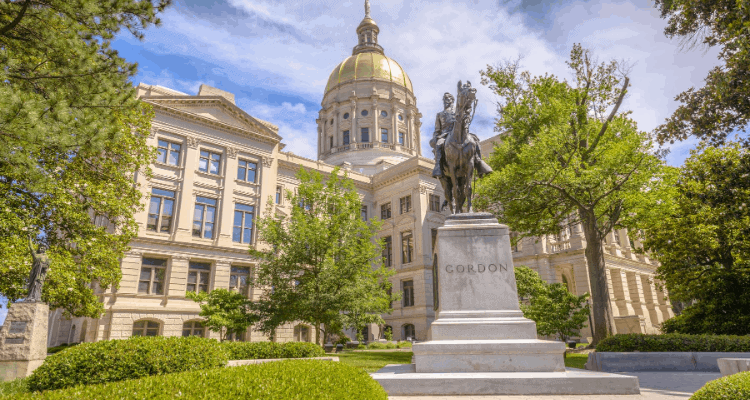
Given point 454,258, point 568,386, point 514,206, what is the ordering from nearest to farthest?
1. point 568,386
2. point 454,258
3. point 514,206

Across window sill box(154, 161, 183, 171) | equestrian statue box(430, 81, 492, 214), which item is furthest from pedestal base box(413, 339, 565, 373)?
window sill box(154, 161, 183, 171)

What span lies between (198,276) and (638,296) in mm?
36618

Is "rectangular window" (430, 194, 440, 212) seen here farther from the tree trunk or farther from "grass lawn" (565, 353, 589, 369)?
"grass lawn" (565, 353, 589, 369)

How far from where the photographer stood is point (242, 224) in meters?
34.9

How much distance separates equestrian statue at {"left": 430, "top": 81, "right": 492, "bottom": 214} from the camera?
10062 millimetres

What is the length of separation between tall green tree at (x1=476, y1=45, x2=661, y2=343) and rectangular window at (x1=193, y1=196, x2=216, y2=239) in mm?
21156

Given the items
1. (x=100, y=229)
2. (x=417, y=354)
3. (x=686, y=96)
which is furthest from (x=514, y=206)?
(x=100, y=229)

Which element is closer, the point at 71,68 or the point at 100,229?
the point at 71,68

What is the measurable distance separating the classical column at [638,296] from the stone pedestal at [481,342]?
3547 cm

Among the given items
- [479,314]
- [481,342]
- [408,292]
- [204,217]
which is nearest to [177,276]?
[204,217]

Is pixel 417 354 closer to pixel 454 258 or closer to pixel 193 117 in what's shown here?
pixel 454 258

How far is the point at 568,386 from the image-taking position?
6.86 metres

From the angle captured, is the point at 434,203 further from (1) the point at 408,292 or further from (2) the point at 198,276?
(2) the point at 198,276

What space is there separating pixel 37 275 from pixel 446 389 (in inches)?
494
